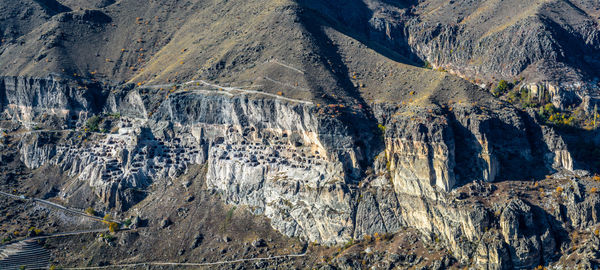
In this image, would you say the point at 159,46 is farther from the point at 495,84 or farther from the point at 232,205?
the point at 495,84

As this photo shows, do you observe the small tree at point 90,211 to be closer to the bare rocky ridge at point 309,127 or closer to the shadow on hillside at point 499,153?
the bare rocky ridge at point 309,127

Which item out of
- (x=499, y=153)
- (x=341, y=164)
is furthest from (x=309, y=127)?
(x=499, y=153)

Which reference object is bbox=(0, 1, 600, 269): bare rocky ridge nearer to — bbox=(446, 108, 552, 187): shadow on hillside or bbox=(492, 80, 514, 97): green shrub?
bbox=(446, 108, 552, 187): shadow on hillside

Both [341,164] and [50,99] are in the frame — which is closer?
[341,164]

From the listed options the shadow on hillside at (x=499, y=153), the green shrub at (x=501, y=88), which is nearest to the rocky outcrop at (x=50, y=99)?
the shadow on hillside at (x=499, y=153)

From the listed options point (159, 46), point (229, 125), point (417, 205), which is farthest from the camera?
point (159, 46)

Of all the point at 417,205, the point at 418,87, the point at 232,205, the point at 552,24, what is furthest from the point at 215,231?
the point at 552,24

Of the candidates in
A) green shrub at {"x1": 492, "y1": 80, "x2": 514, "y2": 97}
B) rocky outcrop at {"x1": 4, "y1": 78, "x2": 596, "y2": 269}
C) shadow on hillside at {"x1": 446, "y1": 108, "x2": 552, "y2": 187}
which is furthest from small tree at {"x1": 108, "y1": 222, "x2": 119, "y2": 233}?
green shrub at {"x1": 492, "y1": 80, "x2": 514, "y2": 97}

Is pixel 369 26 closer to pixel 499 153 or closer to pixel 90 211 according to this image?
pixel 499 153
